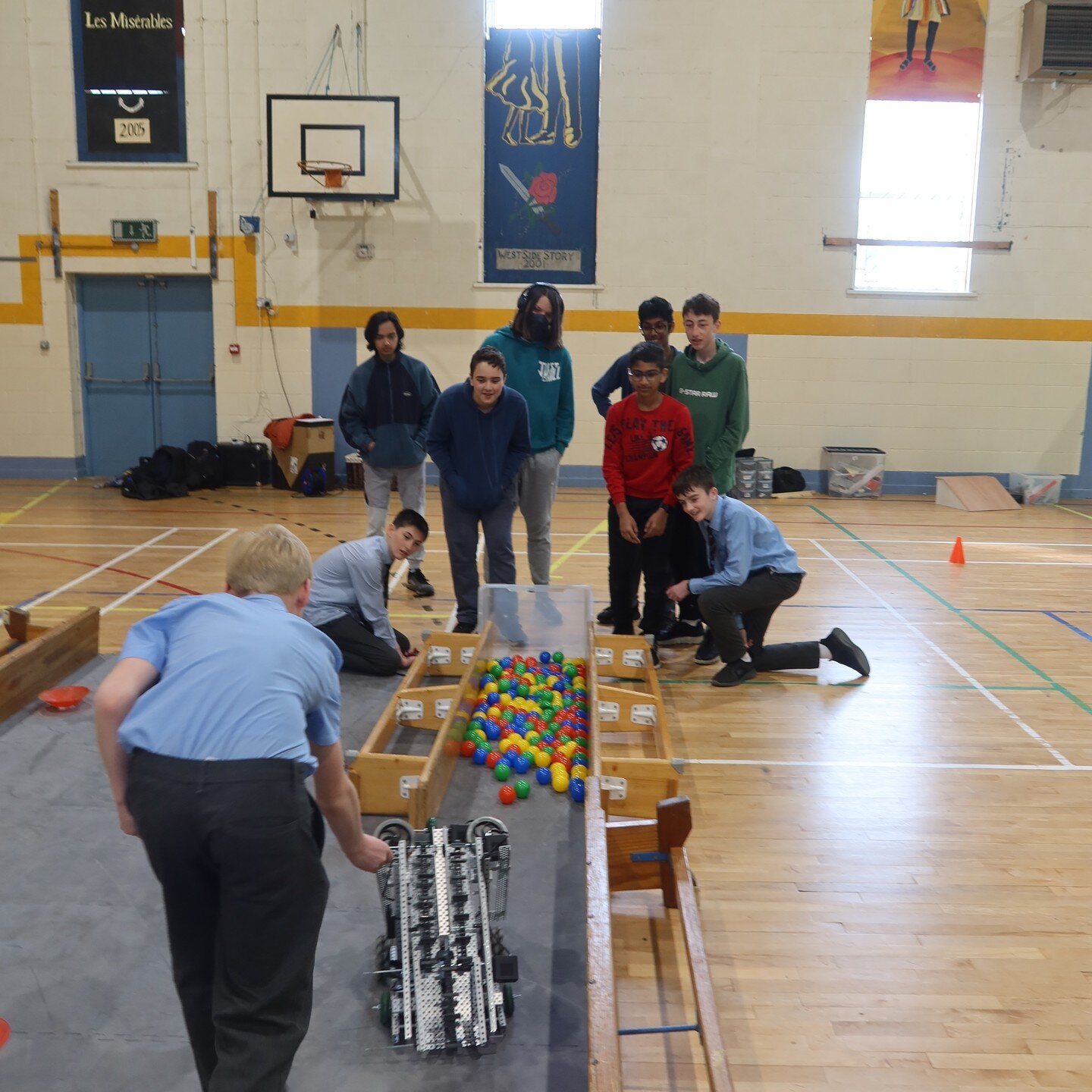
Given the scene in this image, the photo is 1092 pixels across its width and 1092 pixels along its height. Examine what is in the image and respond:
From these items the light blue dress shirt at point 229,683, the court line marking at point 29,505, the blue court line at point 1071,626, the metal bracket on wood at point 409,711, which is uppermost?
the light blue dress shirt at point 229,683

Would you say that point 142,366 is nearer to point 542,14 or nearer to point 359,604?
point 542,14

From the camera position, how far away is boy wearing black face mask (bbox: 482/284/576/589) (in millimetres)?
4965

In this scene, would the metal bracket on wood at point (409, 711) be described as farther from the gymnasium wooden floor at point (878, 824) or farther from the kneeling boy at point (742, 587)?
the kneeling boy at point (742, 587)

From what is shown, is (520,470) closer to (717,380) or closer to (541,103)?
(717,380)

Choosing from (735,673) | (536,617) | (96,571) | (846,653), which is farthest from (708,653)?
(96,571)

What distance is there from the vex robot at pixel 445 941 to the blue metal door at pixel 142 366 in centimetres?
840

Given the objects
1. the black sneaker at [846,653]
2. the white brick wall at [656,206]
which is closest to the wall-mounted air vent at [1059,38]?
the white brick wall at [656,206]

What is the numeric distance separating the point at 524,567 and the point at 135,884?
406cm

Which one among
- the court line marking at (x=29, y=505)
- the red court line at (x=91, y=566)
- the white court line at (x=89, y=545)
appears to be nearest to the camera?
the red court line at (x=91, y=566)

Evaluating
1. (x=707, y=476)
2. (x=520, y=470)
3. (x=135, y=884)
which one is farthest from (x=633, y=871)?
(x=520, y=470)

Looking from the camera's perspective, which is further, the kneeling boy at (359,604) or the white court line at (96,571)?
the white court line at (96,571)

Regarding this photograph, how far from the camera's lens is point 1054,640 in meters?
5.62

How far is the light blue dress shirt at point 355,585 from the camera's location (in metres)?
4.55

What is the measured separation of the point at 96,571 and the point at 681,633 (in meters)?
3.67
